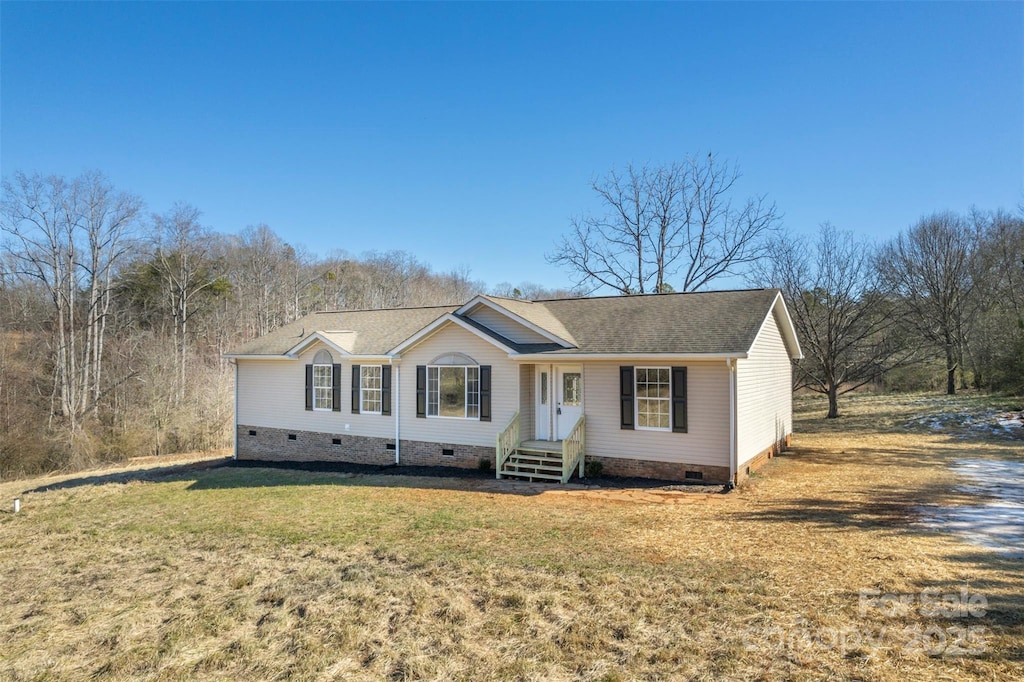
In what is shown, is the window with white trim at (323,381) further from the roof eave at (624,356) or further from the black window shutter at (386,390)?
the roof eave at (624,356)

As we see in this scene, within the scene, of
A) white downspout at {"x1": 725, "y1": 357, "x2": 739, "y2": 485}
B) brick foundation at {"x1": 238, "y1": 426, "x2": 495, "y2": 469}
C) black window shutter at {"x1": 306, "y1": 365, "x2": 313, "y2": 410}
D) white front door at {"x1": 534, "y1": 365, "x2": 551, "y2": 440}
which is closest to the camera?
white downspout at {"x1": 725, "y1": 357, "x2": 739, "y2": 485}

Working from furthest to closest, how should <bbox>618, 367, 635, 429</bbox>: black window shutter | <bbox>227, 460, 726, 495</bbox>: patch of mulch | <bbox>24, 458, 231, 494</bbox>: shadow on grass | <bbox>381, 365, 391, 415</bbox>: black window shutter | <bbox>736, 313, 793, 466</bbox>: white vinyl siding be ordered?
<bbox>24, 458, 231, 494</bbox>: shadow on grass → <bbox>381, 365, 391, 415</bbox>: black window shutter → <bbox>618, 367, 635, 429</bbox>: black window shutter → <bbox>736, 313, 793, 466</bbox>: white vinyl siding → <bbox>227, 460, 726, 495</bbox>: patch of mulch

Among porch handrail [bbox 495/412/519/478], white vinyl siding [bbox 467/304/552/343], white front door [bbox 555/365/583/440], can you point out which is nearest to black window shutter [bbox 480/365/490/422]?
porch handrail [bbox 495/412/519/478]

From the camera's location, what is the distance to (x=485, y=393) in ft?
48.4

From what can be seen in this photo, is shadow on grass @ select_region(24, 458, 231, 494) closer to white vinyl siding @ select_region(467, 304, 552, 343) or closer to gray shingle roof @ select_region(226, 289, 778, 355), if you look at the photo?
gray shingle roof @ select_region(226, 289, 778, 355)

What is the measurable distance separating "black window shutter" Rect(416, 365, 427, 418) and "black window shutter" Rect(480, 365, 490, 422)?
6.21 ft

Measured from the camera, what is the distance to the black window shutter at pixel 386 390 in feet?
54.1

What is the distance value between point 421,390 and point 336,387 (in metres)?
3.51

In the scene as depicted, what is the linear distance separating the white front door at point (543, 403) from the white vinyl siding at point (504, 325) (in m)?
0.80

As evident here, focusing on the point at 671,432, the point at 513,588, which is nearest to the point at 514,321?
the point at 671,432

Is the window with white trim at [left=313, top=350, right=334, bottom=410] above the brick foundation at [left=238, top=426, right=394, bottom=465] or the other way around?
above

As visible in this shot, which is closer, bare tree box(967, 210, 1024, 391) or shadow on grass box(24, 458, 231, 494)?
shadow on grass box(24, 458, 231, 494)

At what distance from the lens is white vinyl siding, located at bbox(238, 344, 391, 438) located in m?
17.1

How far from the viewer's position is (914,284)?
32.2 meters
